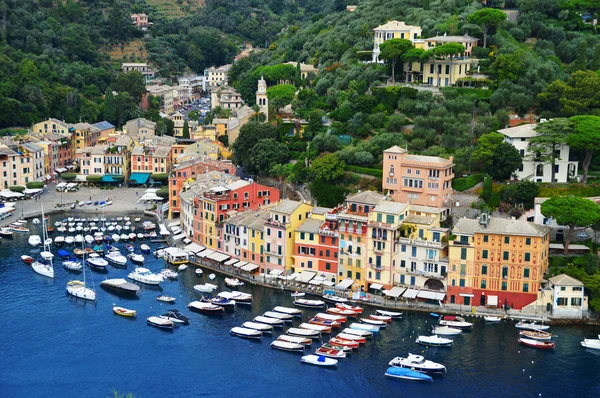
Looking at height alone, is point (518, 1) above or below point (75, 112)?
above

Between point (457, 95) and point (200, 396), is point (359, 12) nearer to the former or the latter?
point (457, 95)

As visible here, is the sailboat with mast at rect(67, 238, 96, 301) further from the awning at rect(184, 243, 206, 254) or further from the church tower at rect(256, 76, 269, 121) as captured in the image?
the church tower at rect(256, 76, 269, 121)

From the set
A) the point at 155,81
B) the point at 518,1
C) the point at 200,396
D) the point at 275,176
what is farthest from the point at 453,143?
the point at 155,81

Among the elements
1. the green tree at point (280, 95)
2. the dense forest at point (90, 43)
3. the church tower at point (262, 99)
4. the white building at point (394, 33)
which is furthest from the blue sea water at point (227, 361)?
the dense forest at point (90, 43)

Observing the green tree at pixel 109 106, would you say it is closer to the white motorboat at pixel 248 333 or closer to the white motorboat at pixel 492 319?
the white motorboat at pixel 248 333

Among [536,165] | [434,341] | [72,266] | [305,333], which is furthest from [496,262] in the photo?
[72,266]

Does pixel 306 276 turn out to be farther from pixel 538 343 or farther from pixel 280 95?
pixel 280 95
